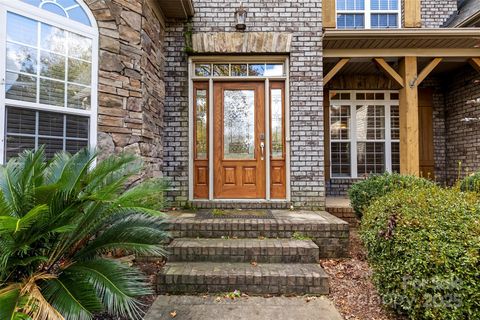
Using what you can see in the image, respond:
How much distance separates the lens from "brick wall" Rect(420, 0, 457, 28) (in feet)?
21.0

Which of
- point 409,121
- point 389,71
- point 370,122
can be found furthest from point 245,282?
point 370,122

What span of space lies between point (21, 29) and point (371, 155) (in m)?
6.34

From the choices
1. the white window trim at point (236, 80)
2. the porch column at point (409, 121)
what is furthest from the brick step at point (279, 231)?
the porch column at point (409, 121)

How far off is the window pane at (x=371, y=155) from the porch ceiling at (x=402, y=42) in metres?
2.09

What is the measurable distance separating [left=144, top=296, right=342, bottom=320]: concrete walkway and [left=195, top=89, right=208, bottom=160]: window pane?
2.50m

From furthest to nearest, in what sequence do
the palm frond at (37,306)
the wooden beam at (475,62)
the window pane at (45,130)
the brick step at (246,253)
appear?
the wooden beam at (475,62)
the brick step at (246,253)
the window pane at (45,130)
the palm frond at (37,306)

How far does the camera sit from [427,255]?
1.76m

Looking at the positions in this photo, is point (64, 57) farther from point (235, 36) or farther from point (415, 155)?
point (415, 155)

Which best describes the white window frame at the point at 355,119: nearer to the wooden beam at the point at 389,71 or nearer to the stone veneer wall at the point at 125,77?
the wooden beam at the point at 389,71

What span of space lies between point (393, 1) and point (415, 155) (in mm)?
3652

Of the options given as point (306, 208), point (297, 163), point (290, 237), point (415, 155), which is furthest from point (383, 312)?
point (415, 155)

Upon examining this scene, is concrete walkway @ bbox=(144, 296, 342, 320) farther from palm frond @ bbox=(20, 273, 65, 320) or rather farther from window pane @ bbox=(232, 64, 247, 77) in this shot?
window pane @ bbox=(232, 64, 247, 77)

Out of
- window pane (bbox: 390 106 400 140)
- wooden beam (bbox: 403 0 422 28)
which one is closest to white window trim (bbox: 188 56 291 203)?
wooden beam (bbox: 403 0 422 28)

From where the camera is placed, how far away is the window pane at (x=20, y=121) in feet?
8.62
